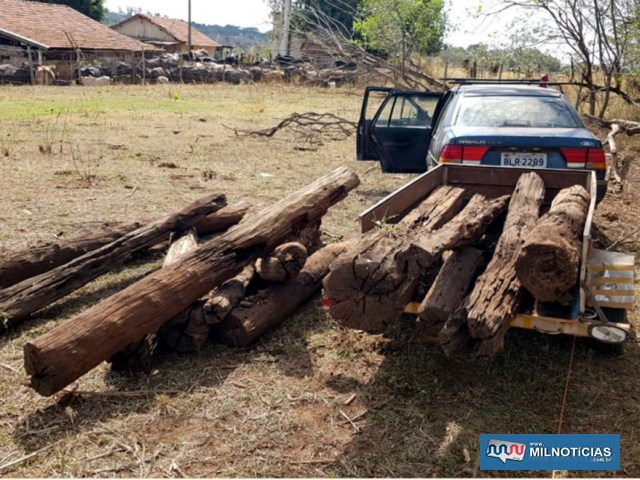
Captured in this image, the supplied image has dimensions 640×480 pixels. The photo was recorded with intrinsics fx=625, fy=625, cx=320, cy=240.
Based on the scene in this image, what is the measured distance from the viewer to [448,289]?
3520 millimetres

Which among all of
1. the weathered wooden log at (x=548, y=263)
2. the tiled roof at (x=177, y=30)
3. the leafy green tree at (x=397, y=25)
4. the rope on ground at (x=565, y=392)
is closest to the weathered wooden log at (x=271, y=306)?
the weathered wooden log at (x=548, y=263)

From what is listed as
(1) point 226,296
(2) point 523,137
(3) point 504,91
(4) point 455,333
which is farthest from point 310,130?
(4) point 455,333

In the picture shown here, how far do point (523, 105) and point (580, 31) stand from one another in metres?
8.54

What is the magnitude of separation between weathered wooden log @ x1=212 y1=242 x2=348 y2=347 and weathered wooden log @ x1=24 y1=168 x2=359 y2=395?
274mm

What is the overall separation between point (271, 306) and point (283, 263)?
0.38 metres

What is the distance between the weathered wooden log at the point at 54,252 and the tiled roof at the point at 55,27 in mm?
31381

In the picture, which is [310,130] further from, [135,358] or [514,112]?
[135,358]

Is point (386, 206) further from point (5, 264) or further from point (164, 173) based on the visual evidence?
point (164, 173)

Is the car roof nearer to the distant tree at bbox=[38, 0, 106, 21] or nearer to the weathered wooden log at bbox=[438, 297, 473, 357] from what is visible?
the weathered wooden log at bbox=[438, 297, 473, 357]

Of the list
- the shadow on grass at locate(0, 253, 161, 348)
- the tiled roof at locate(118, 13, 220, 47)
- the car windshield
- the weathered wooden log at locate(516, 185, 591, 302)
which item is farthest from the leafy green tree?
the tiled roof at locate(118, 13, 220, 47)

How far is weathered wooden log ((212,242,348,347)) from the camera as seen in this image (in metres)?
4.32

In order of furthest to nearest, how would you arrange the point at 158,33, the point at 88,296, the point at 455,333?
the point at 158,33, the point at 88,296, the point at 455,333

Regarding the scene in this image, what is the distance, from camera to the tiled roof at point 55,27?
3419 cm

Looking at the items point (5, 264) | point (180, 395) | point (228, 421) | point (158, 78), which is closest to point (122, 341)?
point (180, 395)
